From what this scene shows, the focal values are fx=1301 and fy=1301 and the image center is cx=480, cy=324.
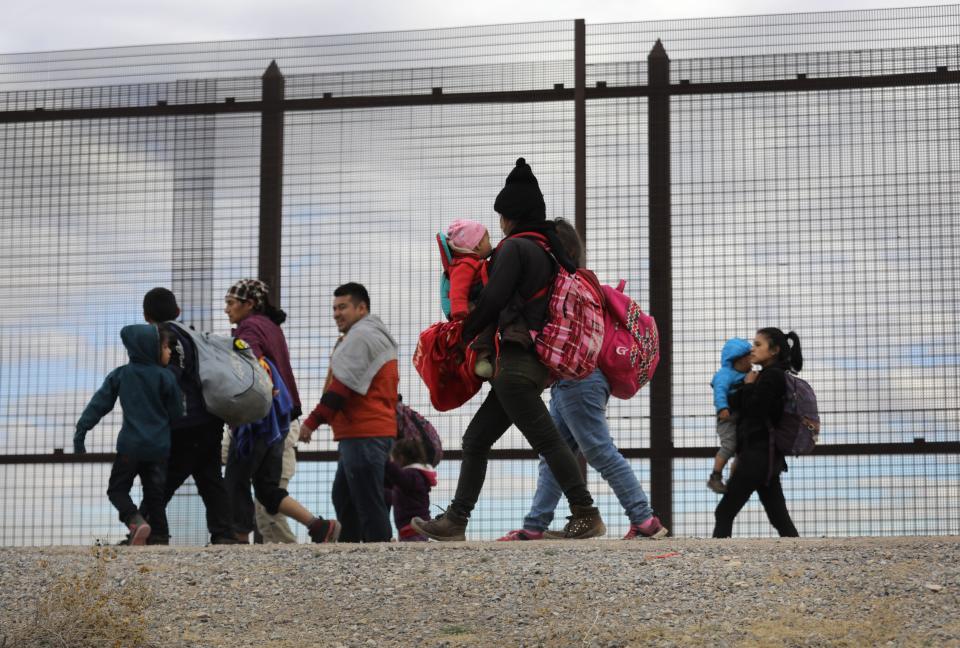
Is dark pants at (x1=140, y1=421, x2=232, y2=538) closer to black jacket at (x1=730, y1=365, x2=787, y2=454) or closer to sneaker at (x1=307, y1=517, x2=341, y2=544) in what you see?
sneaker at (x1=307, y1=517, x2=341, y2=544)

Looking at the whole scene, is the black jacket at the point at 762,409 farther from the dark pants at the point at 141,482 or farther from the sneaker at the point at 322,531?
the dark pants at the point at 141,482

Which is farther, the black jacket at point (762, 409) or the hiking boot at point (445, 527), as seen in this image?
the black jacket at point (762, 409)

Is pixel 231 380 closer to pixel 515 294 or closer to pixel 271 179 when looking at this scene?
pixel 515 294

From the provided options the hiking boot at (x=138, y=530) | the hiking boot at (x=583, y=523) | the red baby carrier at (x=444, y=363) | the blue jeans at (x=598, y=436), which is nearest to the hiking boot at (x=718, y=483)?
the blue jeans at (x=598, y=436)

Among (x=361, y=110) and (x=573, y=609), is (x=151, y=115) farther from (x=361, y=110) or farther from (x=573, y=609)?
(x=573, y=609)

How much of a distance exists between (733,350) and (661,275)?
0.81m

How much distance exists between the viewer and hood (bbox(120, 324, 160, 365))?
25.1ft

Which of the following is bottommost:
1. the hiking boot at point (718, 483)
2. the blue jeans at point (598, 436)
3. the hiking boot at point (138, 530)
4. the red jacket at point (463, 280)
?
the hiking boot at point (138, 530)

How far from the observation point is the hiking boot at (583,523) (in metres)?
6.23

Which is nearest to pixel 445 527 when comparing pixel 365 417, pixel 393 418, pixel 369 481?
pixel 369 481

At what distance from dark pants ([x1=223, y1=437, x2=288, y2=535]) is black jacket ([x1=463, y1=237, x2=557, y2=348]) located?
2.45 m

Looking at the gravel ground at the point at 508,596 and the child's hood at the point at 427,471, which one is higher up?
the child's hood at the point at 427,471

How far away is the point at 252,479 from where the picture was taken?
816cm

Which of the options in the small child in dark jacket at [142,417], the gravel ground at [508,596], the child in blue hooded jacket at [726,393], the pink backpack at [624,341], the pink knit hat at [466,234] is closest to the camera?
the gravel ground at [508,596]
